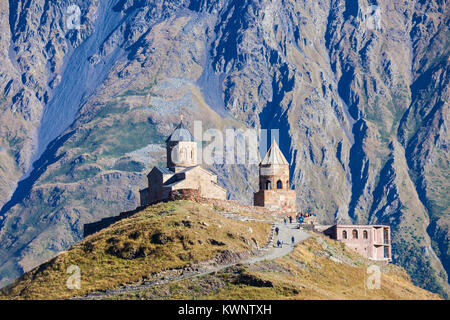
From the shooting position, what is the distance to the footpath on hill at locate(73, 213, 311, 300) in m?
82.8

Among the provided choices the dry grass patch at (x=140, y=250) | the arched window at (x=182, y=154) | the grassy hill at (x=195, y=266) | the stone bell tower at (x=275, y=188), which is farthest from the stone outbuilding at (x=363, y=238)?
the dry grass patch at (x=140, y=250)

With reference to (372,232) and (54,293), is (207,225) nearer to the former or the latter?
(54,293)

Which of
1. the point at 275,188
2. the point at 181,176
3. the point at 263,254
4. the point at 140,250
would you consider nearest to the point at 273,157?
the point at 275,188

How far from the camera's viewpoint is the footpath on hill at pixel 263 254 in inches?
3260

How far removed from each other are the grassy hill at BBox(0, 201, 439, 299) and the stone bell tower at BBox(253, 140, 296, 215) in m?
22.7

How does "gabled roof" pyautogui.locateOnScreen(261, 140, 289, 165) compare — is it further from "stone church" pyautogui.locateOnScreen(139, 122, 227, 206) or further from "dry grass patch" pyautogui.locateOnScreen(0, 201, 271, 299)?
"dry grass patch" pyautogui.locateOnScreen(0, 201, 271, 299)

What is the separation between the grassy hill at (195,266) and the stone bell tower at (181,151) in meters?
27.9

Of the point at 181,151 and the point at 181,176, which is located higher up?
the point at 181,151

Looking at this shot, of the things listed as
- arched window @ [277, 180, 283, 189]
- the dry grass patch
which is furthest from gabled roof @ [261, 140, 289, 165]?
the dry grass patch

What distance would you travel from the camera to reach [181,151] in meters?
132

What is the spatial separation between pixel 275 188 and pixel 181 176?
13715 millimetres

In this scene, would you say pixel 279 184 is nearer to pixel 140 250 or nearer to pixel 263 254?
pixel 263 254

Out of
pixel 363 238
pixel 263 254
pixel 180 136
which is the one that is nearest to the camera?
pixel 263 254
